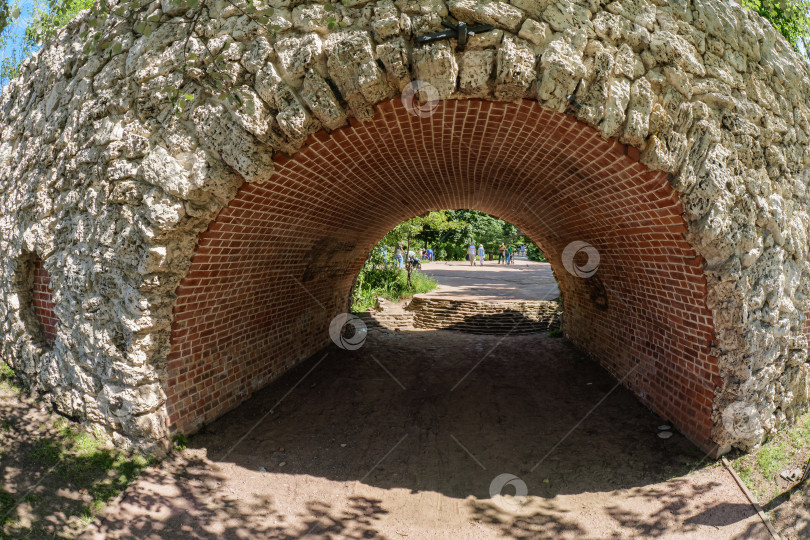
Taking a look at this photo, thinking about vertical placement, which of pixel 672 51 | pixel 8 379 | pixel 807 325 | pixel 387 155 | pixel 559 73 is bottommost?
pixel 8 379

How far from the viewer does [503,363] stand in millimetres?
8766

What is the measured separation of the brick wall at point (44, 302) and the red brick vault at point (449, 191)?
1.92m

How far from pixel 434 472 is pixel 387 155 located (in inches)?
145

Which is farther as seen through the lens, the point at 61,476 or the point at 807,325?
the point at 807,325

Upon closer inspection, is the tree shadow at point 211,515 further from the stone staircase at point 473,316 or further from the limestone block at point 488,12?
the stone staircase at point 473,316

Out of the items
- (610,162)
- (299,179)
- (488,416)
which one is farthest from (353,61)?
(488,416)

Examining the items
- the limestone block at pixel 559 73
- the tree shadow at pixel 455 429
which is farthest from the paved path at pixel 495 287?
the limestone block at pixel 559 73

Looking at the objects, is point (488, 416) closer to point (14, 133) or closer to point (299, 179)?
point (299, 179)

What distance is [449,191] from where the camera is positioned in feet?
25.8

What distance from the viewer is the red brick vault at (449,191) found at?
4293 millimetres

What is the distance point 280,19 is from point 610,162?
327cm

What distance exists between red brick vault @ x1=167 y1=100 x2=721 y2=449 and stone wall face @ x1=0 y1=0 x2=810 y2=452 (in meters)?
0.05

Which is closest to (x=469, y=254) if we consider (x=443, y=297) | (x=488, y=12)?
(x=443, y=297)

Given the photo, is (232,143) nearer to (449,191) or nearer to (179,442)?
(179,442)
